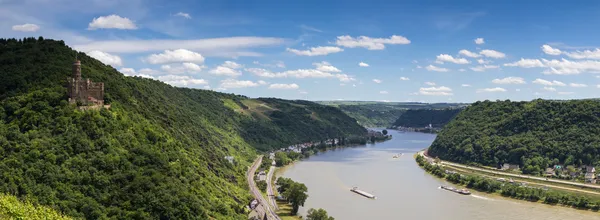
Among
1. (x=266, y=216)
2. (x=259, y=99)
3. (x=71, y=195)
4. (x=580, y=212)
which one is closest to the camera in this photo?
(x=71, y=195)

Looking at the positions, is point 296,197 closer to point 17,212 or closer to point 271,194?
point 271,194

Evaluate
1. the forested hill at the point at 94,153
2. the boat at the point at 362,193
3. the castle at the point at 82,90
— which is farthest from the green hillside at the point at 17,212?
the boat at the point at 362,193

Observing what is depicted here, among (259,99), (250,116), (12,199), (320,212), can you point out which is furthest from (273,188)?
(259,99)

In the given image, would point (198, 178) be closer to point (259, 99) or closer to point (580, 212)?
point (580, 212)

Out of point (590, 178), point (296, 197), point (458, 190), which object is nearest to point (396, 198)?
point (458, 190)

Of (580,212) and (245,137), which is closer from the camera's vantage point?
(580,212)

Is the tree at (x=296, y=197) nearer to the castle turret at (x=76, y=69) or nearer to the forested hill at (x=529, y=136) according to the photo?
the castle turret at (x=76, y=69)
